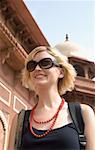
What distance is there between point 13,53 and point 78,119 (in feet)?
20.1

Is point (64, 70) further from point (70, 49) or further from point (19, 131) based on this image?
point (70, 49)

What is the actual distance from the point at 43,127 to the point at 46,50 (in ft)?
1.06

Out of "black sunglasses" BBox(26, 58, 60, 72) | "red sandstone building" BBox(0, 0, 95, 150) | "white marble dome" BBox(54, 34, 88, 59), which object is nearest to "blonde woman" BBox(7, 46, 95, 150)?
"black sunglasses" BBox(26, 58, 60, 72)

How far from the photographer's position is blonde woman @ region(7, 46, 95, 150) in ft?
4.84

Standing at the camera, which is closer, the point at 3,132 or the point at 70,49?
the point at 3,132

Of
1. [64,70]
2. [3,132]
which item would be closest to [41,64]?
[64,70]

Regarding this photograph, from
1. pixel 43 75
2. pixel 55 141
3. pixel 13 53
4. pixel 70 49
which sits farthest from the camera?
pixel 70 49

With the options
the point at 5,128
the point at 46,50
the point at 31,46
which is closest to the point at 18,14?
the point at 31,46

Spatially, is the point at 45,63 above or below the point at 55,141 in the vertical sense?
above

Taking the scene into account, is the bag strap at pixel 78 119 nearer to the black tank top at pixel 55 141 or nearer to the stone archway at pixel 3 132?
the black tank top at pixel 55 141

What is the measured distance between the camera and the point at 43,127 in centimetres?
155

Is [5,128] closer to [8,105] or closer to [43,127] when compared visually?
[8,105]

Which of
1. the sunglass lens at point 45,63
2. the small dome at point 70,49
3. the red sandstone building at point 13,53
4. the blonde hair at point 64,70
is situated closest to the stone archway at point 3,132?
the red sandstone building at point 13,53

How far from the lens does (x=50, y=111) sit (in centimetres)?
161
